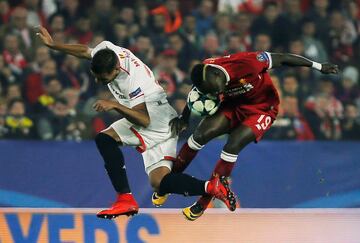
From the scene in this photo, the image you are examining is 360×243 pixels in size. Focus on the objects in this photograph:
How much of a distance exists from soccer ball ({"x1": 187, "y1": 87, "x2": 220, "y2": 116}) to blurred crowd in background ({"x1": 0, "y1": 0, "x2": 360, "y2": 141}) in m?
2.54

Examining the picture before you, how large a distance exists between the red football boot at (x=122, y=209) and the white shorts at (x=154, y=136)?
42 cm

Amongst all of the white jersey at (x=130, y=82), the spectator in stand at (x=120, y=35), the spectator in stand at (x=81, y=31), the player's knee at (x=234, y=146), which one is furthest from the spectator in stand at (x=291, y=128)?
the spectator in stand at (x=81, y=31)

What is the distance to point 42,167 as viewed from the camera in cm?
1062

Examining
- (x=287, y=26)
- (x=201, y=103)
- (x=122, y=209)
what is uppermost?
(x=201, y=103)

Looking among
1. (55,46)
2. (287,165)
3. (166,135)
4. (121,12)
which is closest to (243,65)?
(166,135)

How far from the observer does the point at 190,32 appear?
43.1 ft

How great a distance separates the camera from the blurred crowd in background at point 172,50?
1127 cm

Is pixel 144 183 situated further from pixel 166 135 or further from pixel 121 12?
pixel 121 12

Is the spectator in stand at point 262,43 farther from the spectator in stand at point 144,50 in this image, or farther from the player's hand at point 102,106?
the player's hand at point 102,106

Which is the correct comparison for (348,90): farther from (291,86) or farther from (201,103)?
(201,103)

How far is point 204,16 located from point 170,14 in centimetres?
47

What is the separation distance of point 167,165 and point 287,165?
2.14 metres

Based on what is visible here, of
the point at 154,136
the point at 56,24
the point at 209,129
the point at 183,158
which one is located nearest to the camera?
the point at 209,129

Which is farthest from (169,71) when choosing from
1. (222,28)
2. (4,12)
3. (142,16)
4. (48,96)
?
(4,12)
